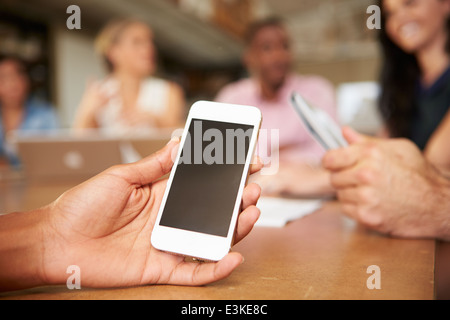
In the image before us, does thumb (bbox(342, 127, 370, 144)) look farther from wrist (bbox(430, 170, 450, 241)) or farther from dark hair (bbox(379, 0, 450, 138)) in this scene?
dark hair (bbox(379, 0, 450, 138))

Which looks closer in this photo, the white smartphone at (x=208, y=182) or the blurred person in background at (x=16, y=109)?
the white smartphone at (x=208, y=182)

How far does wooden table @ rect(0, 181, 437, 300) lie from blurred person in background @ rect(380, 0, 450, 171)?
686 millimetres

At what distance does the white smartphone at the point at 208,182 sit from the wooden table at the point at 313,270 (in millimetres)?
46

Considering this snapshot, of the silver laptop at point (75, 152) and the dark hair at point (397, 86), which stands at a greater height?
the dark hair at point (397, 86)

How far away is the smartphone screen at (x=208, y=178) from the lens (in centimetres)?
45

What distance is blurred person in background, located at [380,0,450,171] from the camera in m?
1.18

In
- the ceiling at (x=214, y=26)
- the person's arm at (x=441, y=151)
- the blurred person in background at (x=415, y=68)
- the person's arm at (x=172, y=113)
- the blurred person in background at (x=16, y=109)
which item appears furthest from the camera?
the ceiling at (x=214, y=26)

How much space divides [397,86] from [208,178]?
1.05 meters

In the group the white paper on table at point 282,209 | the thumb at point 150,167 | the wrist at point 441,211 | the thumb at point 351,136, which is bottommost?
the white paper on table at point 282,209

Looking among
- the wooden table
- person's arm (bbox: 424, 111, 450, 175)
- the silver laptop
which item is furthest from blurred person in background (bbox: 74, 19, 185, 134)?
the wooden table

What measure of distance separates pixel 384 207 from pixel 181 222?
0.33m

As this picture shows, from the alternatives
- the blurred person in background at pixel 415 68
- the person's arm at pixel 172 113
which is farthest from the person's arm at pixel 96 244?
the person's arm at pixel 172 113

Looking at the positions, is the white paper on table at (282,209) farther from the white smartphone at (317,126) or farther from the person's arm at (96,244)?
the person's arm at (96,244)
